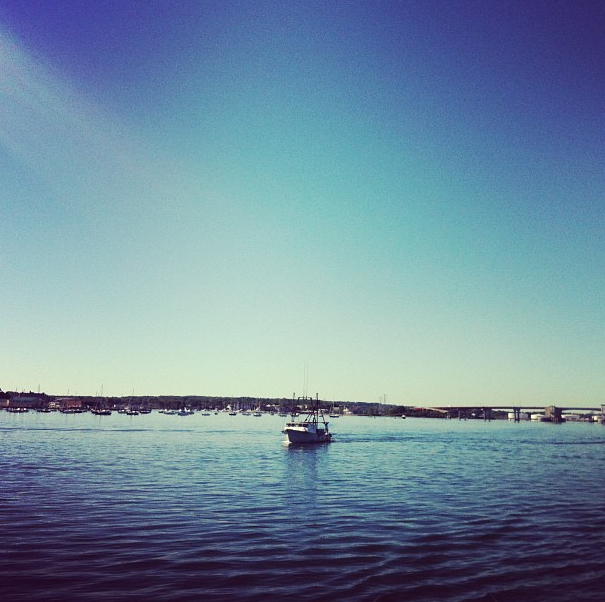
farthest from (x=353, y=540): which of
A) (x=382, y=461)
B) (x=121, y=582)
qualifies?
(x=382, y=461)

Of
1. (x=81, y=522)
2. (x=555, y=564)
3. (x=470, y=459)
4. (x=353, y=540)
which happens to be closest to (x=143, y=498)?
(x=81, y=522)

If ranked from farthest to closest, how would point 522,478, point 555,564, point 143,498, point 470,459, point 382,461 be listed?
point 470,459, point 382,461, point 522,478, point 143,498, point 555,564

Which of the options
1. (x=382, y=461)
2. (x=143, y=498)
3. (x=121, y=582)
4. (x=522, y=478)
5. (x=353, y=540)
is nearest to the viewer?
(x=121, y=582)

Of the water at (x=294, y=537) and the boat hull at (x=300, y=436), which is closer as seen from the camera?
the water at (x=294, y=537)

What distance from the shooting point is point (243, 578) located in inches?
755

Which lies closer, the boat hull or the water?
A: the water

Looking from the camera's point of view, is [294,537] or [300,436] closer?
[294,537]

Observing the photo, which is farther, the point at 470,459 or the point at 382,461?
the point at 470,459

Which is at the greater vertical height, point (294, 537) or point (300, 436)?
point (294, 537)

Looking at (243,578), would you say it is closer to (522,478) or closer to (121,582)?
(121,582)

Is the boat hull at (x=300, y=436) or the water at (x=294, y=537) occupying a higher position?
the water at (x=294, y=537)

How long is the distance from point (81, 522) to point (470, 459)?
6460 centimetres

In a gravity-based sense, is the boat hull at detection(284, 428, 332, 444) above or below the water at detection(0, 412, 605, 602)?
below

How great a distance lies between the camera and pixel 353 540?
82.6 feet
